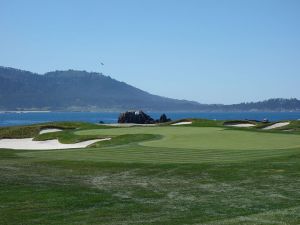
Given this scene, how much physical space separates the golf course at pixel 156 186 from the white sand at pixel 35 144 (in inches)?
464

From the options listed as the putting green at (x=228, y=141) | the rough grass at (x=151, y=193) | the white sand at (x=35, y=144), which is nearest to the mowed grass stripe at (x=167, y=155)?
the rough grass at (x=151, y=193)

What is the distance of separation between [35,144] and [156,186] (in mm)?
30865

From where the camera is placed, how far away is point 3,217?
15.1 meters

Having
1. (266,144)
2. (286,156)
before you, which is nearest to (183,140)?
Result: (266,144)

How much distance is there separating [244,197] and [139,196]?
11.3 ft

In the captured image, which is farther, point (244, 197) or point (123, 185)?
point (123, 185)

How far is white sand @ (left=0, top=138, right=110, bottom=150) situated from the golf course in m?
11.8

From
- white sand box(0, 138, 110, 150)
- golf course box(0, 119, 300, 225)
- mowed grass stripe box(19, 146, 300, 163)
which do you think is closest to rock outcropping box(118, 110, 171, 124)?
white sand box(0, 138, 110, 150)

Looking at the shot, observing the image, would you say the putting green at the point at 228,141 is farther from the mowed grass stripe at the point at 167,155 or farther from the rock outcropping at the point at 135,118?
the rock outcropping at the point at 135,118

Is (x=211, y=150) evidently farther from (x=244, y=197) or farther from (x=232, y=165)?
(x=244, y=197)

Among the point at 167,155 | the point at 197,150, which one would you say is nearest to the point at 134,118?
the point at 197,150

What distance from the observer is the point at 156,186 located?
20.3 metres

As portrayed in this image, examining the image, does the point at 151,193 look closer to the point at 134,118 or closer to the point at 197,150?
the point at 197,150

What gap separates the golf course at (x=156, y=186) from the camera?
15.3 m
